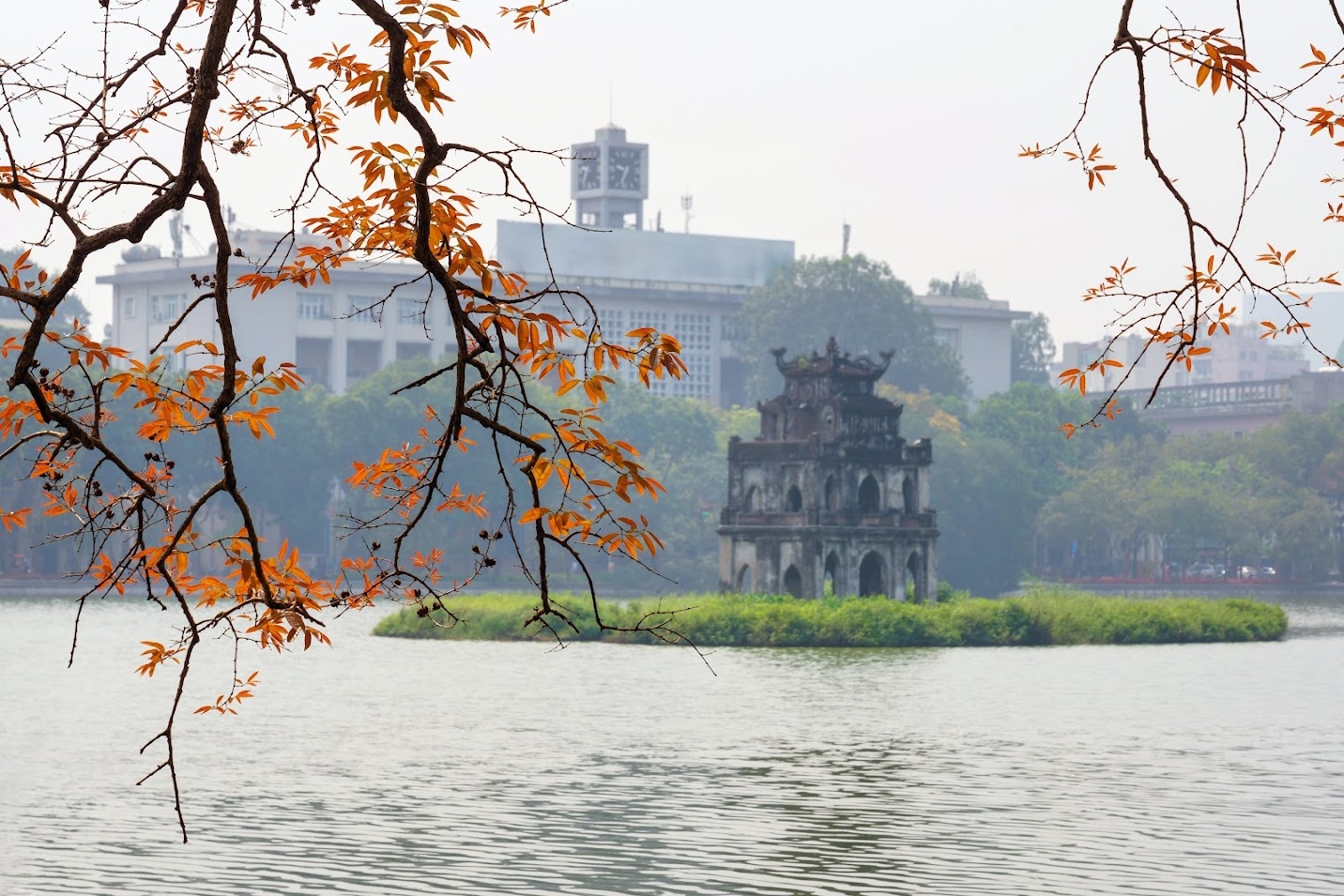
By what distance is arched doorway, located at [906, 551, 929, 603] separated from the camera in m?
60.5

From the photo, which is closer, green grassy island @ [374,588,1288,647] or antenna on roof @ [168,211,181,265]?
green grassy island @ [374,588,1288,647]

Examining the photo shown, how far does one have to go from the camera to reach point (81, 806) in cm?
2519

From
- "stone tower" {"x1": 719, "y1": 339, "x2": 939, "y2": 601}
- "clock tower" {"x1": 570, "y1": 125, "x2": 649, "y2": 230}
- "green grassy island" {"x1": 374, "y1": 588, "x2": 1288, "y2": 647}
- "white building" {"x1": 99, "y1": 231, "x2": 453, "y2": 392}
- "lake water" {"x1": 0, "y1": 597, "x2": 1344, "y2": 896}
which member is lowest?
"lake water" {"x1": 0, "y1": 597, "x2": 1344, "y2": 896}

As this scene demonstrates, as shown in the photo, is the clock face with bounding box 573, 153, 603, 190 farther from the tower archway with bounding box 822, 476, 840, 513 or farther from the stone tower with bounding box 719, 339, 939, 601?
the tower archway with bounding box 822, 476, 840, 513

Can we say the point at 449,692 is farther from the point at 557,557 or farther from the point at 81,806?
the point at 557,557

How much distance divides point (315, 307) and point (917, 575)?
70577 millimetres

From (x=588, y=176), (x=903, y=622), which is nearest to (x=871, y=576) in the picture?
(x=903, y=622)

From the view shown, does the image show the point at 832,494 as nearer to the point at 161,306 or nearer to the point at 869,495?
the point at 869,495

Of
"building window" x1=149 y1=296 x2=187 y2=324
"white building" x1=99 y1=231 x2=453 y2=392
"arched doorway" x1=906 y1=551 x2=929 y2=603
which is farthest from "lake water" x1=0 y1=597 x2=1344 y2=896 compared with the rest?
"building window" x1=149 y1=296 x2=187 y2=324

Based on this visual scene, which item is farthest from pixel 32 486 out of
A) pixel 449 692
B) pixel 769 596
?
pixel 449 692

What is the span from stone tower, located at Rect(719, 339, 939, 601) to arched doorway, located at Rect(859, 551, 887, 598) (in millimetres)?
26

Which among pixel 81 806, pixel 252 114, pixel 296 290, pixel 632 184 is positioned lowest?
pixel 81 806

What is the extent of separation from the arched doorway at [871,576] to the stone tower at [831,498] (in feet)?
0.09

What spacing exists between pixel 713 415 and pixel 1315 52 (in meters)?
105
